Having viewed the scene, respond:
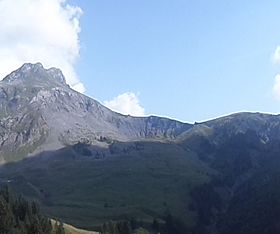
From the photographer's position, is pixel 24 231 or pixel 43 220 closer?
pixel 24 231

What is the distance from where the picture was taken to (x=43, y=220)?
19812 centimetres

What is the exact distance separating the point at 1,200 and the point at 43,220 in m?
17.1

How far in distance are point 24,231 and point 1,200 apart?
2364cm

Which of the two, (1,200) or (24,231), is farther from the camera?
(1,200)

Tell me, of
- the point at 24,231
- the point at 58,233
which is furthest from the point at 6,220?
the point at 58,233

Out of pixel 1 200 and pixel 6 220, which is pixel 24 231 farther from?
pixel 1 200

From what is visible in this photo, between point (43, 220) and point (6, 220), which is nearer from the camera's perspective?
point (6, 220)

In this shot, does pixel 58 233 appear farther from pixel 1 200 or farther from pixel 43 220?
pixel 1 200

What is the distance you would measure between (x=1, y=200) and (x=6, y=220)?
17.3m

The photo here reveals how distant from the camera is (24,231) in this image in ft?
586

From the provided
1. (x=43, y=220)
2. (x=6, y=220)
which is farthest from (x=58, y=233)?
(x=6, y=220)

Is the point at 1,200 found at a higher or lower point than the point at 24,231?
higher

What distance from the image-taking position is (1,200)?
19725 cm

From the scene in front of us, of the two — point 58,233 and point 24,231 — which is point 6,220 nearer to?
point 24,231
